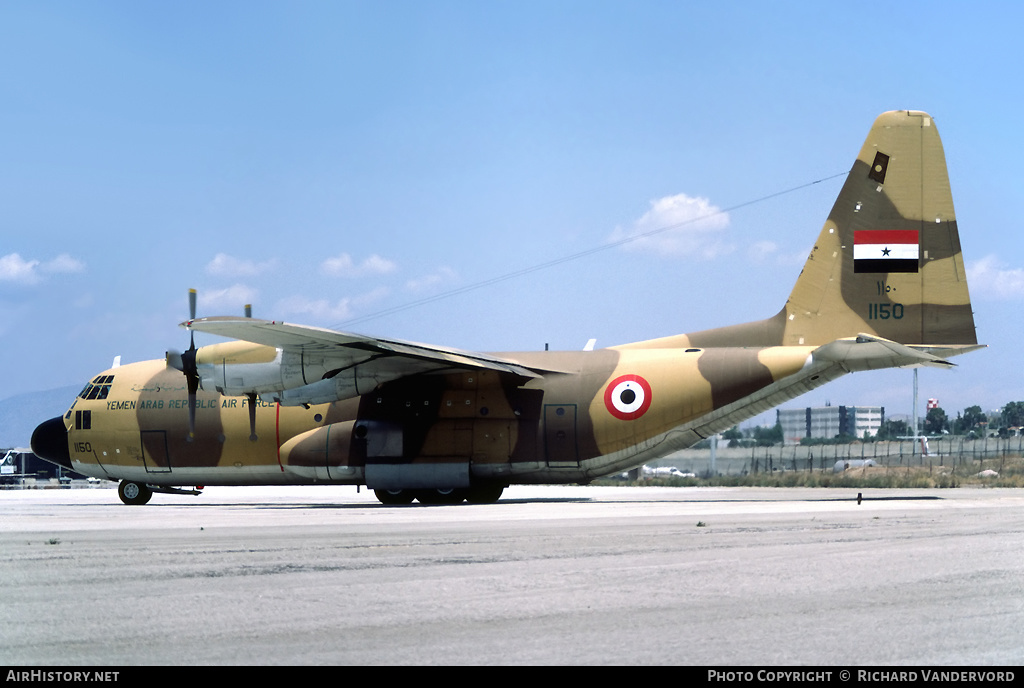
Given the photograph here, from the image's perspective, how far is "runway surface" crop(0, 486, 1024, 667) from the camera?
6062 millimetres

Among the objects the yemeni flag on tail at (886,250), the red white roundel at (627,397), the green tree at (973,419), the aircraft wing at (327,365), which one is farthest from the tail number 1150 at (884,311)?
the green tree at (973,419)

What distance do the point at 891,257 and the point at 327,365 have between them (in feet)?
47.0

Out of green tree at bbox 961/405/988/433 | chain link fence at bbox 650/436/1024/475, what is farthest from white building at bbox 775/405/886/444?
chain link fence at bbox 650/436/1024/475

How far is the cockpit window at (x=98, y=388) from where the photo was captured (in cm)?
2825

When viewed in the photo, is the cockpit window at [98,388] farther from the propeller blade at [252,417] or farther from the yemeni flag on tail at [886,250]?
the yemeni flag on tail at [886,250]

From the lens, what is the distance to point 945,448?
182 ft

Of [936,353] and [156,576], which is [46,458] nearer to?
[156,576]

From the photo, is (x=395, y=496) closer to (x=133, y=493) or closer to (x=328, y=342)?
(x=328, y=342)

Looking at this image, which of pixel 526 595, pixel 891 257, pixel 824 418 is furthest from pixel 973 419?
pixel 526 595

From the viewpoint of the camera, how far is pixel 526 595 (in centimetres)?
821

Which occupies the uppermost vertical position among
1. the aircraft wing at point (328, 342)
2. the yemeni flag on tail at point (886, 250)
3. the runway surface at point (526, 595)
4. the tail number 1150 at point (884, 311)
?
the yemeni flag on tail at point (886, 250)

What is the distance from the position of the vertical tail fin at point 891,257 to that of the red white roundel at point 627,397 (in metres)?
3.95

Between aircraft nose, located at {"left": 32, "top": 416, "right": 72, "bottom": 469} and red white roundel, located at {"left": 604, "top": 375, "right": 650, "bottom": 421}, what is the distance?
54.0 feet
